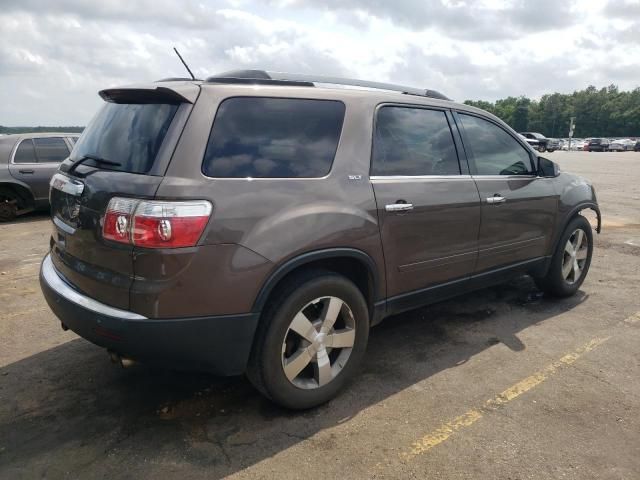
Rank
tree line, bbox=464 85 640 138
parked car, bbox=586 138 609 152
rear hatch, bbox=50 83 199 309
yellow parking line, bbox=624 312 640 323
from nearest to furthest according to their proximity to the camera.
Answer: rear hatch, bbox=50 83 199 309 → yellow parking line, bbox=624 312 640 323 → parked car, bbox=586 138 609 152 → tree line, bbox=464 85 640 138

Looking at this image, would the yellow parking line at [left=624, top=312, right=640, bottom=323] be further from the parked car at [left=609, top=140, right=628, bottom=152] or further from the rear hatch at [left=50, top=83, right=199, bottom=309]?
the parked car at [left=609, top=140, right=628, bottom=152]

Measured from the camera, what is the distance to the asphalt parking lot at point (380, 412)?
248cm

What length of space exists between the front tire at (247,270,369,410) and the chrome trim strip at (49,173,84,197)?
1205 mm

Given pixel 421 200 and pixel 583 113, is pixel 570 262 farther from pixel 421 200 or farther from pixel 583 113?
pixel 583 113

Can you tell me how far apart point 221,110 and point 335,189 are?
0.76 meters

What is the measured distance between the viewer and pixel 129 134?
2.72m

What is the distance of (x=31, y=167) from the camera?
9070mm

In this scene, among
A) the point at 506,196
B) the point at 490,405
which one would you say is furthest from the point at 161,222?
the point at 506,196

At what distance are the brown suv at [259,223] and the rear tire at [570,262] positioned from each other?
1433mm

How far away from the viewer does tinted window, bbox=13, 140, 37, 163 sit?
9016 mm

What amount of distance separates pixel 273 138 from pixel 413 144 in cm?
114

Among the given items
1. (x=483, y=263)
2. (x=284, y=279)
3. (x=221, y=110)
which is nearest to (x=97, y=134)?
(x=221, y=110)

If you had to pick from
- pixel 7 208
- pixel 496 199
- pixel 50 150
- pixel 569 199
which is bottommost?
pixel 7 208

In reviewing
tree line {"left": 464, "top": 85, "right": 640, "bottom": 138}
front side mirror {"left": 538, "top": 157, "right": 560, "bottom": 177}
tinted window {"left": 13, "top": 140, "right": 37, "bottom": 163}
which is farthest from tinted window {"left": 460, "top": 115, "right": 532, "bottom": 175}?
tree line {"left": 464, "top": 85, "right": 640, "bottom": 138}
